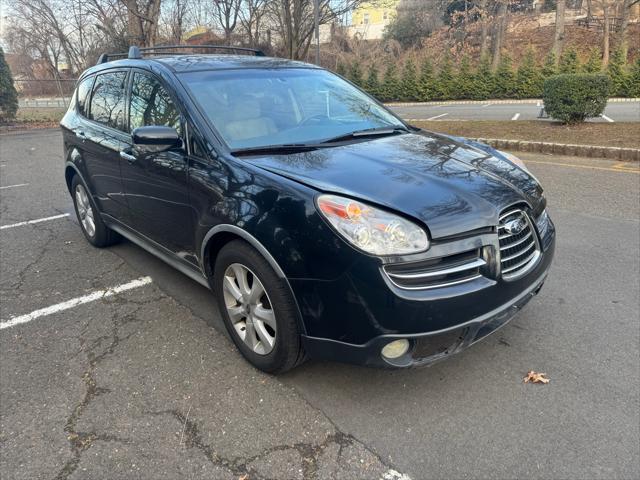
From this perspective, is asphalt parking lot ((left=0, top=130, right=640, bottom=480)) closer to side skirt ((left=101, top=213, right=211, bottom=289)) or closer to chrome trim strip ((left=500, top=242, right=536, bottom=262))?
side skirt ((left=101, top=213, right=211, bottom=289))

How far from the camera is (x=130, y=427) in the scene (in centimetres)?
245

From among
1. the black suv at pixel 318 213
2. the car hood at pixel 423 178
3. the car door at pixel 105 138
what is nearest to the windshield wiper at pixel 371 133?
the black suv at pixel 318 213

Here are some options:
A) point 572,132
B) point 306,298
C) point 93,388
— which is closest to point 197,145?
point 306,298

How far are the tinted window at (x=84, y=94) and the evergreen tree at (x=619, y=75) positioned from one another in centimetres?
2485

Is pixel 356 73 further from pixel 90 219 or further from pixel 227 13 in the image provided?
pixel 90 219

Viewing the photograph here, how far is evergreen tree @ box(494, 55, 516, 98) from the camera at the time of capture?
84.3 feet

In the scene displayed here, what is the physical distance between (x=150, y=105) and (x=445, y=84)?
26536 millimetres

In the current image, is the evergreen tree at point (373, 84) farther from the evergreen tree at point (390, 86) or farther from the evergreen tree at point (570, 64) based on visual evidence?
the evergreen tree at point (570, 64)

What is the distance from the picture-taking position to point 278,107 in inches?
131

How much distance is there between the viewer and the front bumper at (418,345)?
7.36 ft

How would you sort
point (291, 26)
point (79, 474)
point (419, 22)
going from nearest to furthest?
point (79, 474) < point (291, 26) < point (419, 22)

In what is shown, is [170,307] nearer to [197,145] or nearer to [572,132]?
[197,145]

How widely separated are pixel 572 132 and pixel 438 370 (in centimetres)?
976

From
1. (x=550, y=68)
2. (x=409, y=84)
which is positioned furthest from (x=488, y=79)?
(x=409, y=84)
